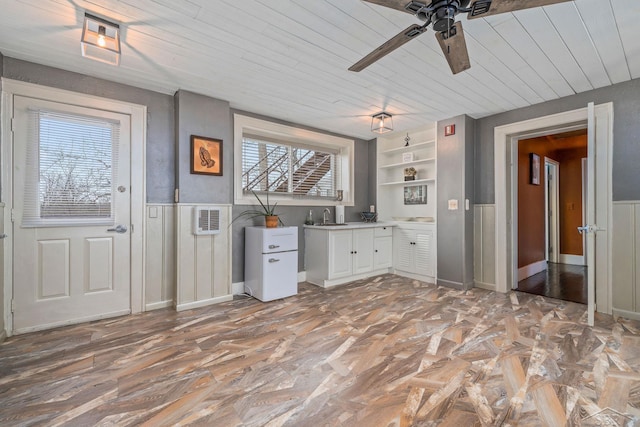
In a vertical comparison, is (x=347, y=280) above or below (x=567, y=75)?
below

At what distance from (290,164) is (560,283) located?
425 centimetres

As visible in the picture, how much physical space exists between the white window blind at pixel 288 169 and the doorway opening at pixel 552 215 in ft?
9.48

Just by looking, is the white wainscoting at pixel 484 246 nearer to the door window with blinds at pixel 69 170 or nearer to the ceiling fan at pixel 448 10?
the ceiling fan at pixel 448 10

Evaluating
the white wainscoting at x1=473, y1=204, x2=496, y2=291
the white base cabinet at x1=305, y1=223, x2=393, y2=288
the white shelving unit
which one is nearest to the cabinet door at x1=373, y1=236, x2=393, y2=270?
the white base cabinet at x1=305, y1=223, x2=393, y2=288

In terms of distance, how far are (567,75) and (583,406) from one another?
2776 mm

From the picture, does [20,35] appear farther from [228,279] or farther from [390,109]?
[390,109]

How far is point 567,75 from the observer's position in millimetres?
2717

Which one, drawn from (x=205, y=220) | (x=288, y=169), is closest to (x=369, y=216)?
(x=288, y=169)

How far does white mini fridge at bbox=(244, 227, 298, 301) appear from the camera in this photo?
3.32m

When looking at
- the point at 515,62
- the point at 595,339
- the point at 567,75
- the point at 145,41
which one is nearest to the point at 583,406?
the point at 595,339

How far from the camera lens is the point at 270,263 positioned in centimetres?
336

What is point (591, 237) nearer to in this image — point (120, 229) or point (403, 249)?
point (403, 249)

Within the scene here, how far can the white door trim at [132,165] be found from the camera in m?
2.36

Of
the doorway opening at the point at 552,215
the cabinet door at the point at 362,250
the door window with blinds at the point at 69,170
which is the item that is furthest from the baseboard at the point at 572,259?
the door window with blinds at the point at 69,170
